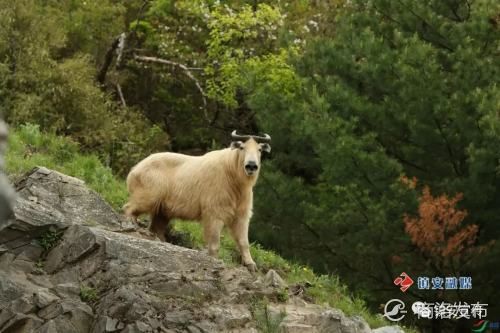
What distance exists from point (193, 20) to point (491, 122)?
14161mm

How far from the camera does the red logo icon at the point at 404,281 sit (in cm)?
1864

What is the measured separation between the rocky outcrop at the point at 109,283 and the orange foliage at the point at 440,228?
→ 555 centimetres

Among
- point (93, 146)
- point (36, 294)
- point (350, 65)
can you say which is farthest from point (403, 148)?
point (36, 294)

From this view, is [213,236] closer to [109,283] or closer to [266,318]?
[266,318]

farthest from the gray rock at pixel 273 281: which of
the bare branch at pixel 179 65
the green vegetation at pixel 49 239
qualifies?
the bare branch at pixel 179 65

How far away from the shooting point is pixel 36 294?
994 cm

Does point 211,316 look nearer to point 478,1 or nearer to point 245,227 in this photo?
point 245,227

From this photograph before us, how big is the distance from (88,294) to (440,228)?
9.06m

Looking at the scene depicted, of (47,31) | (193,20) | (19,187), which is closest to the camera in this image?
(19,187)

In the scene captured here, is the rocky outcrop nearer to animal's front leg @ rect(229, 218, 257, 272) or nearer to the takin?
animal's front leg @ rect(229, 218, 257, 272)

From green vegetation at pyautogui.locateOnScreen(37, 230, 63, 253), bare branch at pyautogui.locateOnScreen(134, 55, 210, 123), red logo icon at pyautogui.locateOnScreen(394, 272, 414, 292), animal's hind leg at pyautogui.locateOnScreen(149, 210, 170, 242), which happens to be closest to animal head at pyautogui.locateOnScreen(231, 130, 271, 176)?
animal's hind leg at pyautogui.locateOnScreen(149, 210, 170, 242)

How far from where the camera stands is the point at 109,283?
10.4m

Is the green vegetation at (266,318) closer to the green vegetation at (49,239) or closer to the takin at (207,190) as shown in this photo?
the takin at (207,190)

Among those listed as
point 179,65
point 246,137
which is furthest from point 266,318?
point 179,65
